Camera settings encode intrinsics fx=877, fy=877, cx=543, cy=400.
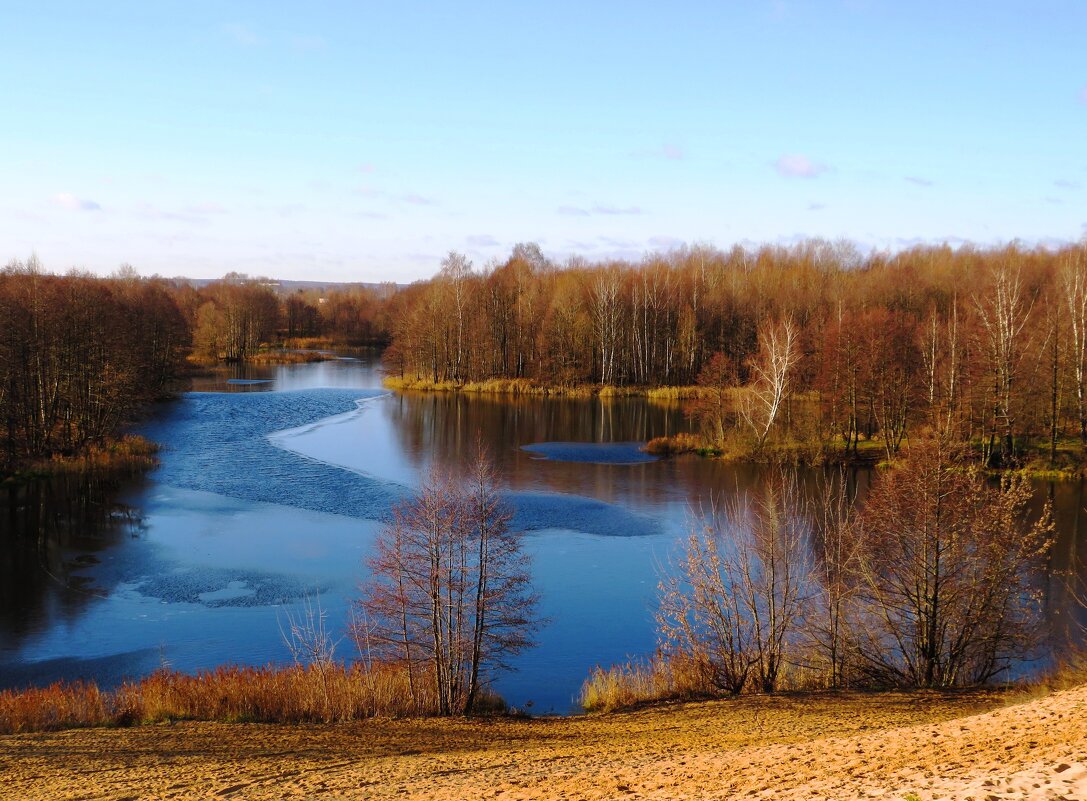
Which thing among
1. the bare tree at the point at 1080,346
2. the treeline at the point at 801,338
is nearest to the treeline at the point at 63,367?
the treeline at the point at 801,338

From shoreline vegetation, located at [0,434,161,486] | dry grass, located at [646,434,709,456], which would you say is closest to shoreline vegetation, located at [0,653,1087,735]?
shoreline vegetation, located at [0,434,161,486]

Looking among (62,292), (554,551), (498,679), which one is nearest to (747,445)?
(554,551)

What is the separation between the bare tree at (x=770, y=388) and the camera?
39.6 metres

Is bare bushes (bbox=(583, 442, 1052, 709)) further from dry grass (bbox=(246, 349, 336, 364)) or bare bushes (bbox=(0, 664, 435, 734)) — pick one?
dry grass (bbox=(246, 349, 336, 364))

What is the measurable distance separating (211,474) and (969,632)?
28036 millimetres

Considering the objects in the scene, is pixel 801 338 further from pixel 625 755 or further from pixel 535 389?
pixel 625 755

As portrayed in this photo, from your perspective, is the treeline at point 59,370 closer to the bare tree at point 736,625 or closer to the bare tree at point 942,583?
the bare tree at point 736,625

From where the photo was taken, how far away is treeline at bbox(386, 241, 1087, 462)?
3891 centimetres

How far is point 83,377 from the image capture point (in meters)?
37.7

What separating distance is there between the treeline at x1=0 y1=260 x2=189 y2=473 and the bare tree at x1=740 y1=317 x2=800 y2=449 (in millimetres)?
28416

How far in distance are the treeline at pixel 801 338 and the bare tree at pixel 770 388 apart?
117mm

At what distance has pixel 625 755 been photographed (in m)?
11.1

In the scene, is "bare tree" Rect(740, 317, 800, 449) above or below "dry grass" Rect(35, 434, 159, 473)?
above

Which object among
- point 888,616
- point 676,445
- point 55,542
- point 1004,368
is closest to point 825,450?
point 676,445
